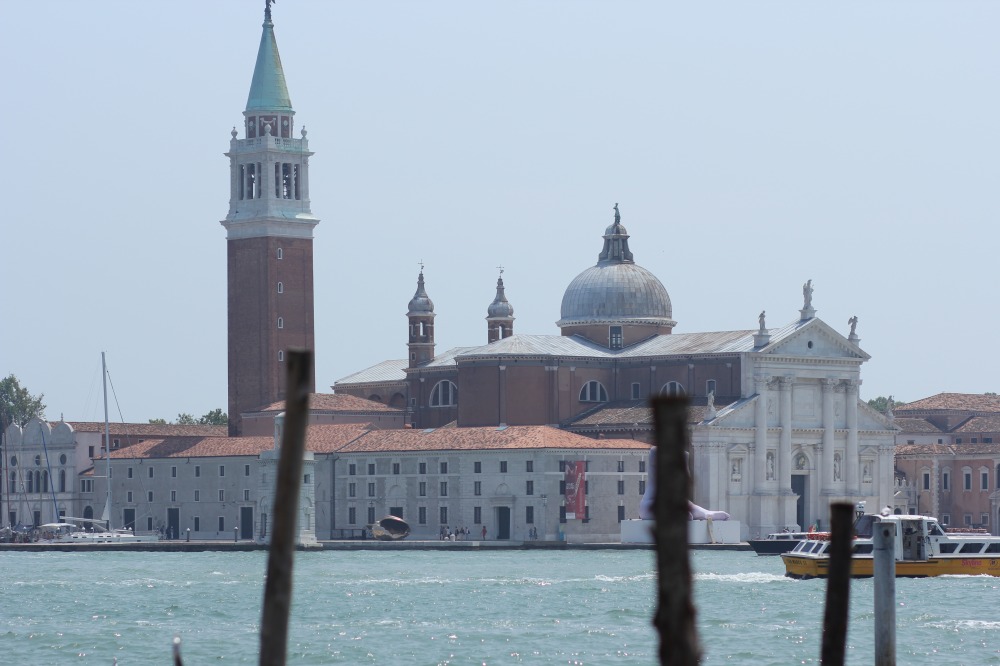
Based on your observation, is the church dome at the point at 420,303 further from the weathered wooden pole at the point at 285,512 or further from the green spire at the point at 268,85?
the weathered wooden pole at the point at 285,512

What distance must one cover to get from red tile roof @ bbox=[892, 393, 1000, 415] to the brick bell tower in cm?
2934

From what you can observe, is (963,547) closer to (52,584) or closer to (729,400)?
(52,584)

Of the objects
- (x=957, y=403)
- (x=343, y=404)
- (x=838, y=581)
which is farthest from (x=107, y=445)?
(x=838, y=581)

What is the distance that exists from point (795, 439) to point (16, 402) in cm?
4694

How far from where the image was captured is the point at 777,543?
211 feet

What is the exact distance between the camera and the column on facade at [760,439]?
240 feet

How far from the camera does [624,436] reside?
74562 mm

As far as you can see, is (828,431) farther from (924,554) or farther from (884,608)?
(884,608)

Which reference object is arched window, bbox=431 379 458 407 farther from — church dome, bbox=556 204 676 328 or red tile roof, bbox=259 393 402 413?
church dome, bbox=556 204 676 328

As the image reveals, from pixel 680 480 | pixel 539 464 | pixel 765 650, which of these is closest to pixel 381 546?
pixel 539 464

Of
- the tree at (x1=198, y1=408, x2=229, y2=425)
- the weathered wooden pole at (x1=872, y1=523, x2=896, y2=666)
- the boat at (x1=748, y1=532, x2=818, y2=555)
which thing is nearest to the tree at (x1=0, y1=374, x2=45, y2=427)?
the tree at (x1=198, y1=408, x2=229, y2=425)

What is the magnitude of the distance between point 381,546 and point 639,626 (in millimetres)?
35737

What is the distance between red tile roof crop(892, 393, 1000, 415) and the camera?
9581 cm

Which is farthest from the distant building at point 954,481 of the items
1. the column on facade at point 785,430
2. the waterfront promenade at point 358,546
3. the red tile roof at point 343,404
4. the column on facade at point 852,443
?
the red tile roof at point 343,404
